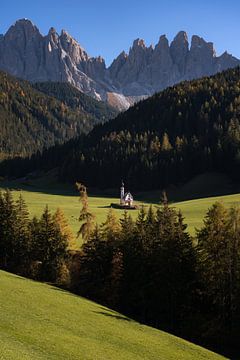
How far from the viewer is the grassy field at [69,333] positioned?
2950cm

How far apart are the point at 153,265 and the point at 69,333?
18885 millimetres

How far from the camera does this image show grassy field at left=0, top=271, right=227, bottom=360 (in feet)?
96.8

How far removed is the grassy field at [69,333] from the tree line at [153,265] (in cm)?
639

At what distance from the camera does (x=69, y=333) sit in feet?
115

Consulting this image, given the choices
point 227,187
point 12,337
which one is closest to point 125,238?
point 12,337

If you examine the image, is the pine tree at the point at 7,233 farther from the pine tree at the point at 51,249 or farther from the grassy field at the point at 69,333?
the grassy field at the point at 69,333

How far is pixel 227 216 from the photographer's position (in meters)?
47.1

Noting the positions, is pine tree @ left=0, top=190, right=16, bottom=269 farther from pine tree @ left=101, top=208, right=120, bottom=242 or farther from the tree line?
pine tree @ left=101, top=208, right=120, bottom=242

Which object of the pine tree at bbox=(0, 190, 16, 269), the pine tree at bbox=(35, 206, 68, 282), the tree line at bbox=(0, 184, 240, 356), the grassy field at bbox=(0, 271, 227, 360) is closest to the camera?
the grassy field at bbox=(0, 271, 227, 360)

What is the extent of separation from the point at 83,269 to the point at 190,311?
→ 14901 millimetres

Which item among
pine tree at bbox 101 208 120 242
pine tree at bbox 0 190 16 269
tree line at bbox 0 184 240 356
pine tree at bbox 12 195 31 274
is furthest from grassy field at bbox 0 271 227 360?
pine tree at bbox 0 190 16 269

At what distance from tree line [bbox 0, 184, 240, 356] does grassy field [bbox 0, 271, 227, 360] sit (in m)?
6.39

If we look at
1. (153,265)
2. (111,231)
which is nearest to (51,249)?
(111,231)

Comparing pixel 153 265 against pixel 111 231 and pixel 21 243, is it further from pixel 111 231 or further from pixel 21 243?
pixel 21 243
